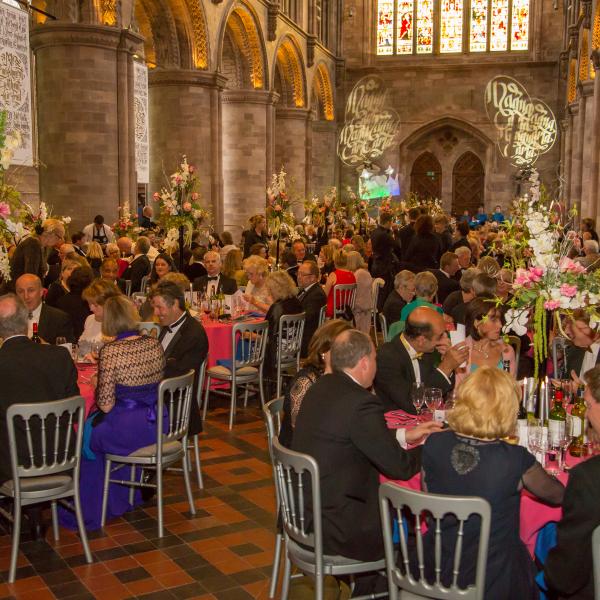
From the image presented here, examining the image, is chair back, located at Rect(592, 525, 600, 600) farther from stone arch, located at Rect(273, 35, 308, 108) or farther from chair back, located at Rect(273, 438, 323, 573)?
stone arch, located at Rect(273, 35, 308, 108)

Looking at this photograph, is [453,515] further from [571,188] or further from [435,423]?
[571,188]

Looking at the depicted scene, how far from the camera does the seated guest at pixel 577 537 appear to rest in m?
2.62

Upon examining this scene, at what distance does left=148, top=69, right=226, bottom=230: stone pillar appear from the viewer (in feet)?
55.4

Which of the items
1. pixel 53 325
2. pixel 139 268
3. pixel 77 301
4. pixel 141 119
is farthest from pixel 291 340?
pixel 141 119

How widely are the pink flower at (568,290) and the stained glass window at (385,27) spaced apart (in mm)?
28080

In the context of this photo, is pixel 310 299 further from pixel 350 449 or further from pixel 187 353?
pixel 350 449

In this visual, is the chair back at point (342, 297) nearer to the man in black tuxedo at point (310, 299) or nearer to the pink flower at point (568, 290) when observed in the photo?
the man in black tuxedo at point (310, 299)

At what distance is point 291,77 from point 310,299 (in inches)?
722

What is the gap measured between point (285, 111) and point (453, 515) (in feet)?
76.9

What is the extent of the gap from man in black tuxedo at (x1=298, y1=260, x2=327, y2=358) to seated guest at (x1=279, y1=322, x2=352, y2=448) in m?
3.84

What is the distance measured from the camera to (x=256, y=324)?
7.02 m

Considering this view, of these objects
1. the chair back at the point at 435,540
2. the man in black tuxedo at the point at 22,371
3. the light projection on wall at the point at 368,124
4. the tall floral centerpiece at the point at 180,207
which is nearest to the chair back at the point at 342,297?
the tall floral centerpiece at the point at 180,207

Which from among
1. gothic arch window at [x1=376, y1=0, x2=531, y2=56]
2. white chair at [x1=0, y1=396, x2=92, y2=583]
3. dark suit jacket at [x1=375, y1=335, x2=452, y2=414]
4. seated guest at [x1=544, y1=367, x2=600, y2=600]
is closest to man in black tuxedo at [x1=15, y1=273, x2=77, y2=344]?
white chair at [x1=0, y1=396, x2=92, y2=583]

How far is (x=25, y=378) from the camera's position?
4.29 meters
